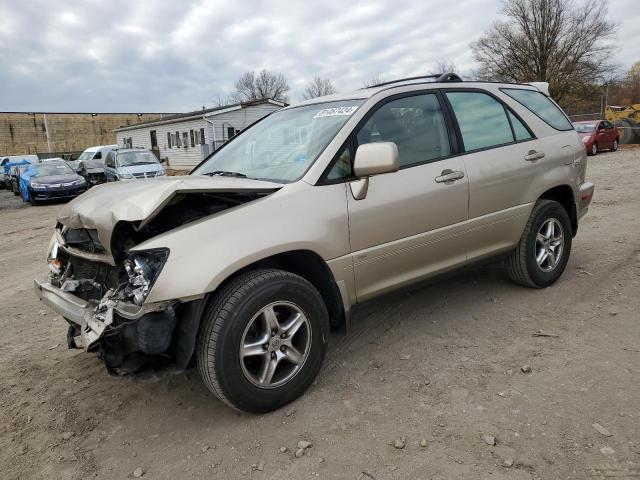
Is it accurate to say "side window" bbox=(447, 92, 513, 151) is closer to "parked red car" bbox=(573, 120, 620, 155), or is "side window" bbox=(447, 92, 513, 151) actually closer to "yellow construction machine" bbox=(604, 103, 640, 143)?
"parked red car" bbox=(573, 120, 620, 155)

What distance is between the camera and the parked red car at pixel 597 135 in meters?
20.0

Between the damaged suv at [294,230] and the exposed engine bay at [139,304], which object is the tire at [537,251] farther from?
the exposed engine bay at [139,304]

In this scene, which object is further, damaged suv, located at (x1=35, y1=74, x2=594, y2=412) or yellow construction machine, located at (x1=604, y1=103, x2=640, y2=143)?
yellow construction machine, located at (x1=604, y1=103, x2=640, y2=143)

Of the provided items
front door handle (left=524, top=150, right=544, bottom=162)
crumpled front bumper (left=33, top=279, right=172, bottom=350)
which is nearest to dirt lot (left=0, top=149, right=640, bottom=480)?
crumpled front bumper (left=33, top=279, right=172, bottom=350)

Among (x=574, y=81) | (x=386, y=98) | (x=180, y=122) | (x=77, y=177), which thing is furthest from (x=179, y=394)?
(x=574, y=81)

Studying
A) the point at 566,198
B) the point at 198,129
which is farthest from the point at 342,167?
the point at 198,129

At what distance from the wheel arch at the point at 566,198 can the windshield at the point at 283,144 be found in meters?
Result: 2.27

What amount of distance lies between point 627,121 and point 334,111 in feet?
96.1

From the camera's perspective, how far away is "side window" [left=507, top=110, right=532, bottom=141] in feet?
13.8

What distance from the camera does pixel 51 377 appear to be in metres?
3.53

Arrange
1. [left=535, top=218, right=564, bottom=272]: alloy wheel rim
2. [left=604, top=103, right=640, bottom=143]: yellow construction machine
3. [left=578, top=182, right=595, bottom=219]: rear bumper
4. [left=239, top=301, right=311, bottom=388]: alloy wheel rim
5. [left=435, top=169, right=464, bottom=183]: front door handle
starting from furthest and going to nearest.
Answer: [left=604, top=103, right=640, bottom=143]: yellow construction machine, [left=578, top=182, right=595, bottom=219]: rear bumper, [left=535, top=218, right=564, bottom=272]: alloy wheel rim, [left=435, top=169, right=464, bottom=183]: front door handle, [left=239, top=301, right=311, bottom=388]: alloy wheel rim

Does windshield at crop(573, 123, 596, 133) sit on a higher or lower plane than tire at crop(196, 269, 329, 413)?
higher

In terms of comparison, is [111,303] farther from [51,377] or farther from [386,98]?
[386,98]

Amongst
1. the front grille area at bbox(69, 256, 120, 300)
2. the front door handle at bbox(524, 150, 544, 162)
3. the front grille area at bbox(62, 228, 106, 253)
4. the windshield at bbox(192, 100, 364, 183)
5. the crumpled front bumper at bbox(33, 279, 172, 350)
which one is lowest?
the crumpled front bumper at bbox(33, 279, 172, 350)
